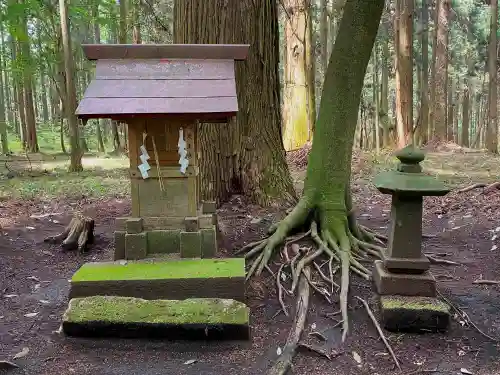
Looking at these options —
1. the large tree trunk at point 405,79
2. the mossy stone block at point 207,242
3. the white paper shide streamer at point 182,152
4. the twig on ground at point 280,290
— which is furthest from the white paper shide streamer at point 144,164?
the large tree trunk at point 405,79

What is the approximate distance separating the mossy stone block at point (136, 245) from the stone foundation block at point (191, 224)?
450 mm

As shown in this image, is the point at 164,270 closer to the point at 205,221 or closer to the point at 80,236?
the point at 205,221

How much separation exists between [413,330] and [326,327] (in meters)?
0.81

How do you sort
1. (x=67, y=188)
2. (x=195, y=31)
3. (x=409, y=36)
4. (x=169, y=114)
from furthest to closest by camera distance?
(x=409, y=36)
(x=67, y=188)
(x=195, y=31)
(x=169, y=114)

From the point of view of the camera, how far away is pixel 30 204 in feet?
29.8

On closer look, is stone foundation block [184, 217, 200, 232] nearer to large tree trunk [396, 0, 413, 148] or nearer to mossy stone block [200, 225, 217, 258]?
mossy stone block [200, 225, 217, 258]

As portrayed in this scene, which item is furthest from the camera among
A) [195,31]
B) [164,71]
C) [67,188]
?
[67,188]

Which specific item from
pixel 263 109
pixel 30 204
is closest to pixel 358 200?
pixel 263 109

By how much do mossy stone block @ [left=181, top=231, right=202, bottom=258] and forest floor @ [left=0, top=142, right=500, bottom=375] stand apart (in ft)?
2.34

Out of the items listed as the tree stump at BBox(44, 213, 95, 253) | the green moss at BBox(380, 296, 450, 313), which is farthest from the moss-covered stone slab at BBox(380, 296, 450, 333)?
the tree stump at BBox(44, 213, 95, 253)

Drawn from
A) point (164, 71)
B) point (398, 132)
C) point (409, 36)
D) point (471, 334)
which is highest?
point (409, 36)

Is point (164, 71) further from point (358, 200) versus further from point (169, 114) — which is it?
point (358, 200)

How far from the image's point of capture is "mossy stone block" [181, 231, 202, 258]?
4738 mm

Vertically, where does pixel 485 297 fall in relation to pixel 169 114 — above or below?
below
